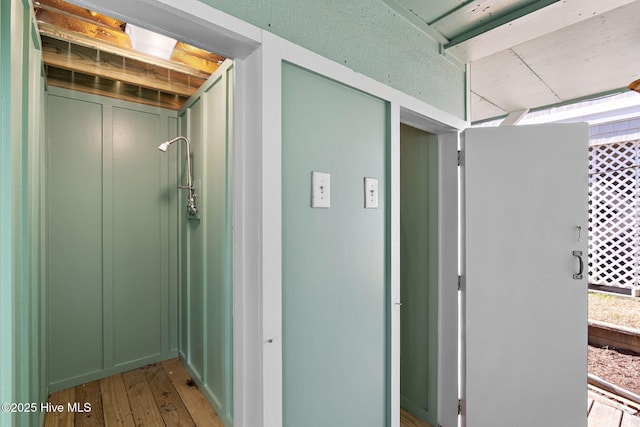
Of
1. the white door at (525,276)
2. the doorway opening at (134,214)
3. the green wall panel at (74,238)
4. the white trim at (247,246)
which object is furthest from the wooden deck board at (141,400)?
the white door at (525,276)

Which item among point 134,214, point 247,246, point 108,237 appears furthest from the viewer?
point 134,214

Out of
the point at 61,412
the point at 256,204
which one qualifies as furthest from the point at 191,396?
the point at 256,204

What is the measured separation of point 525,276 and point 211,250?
1841 mm

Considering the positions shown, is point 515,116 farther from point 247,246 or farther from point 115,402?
point 115,402

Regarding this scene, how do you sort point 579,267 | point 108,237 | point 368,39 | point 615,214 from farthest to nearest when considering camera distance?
point 615,214, point 108,237, point 579,267, point 368,39

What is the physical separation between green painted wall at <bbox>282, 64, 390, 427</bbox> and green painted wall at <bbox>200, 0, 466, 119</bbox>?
127mm

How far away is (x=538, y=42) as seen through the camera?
169cm

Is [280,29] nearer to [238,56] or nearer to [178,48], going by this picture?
[238,56]

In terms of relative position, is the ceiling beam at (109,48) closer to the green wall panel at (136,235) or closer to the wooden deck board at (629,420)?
the green wall panel at (136,235)

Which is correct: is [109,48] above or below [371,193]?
above

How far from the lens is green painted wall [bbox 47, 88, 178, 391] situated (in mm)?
2031

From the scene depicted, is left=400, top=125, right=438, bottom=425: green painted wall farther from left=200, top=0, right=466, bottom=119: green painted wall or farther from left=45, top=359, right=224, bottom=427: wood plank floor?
left=45, top=359, right=224, bottom=427: wood plank floor

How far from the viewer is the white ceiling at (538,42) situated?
133 cm

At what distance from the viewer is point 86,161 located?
6.95ft
